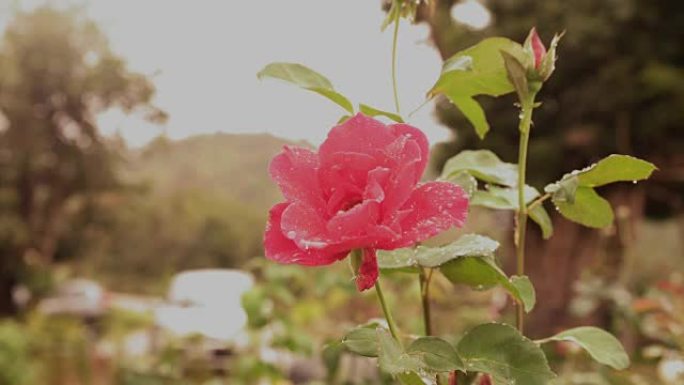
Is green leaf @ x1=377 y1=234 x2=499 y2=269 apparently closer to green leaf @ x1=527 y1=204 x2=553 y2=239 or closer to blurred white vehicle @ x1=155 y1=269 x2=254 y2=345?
green leaf @ x1=527 y1=204 x2=553 y2=239

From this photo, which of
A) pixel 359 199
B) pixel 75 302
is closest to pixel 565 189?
pixel 359 199

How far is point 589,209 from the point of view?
43 cm

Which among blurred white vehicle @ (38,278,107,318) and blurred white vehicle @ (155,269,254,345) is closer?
blurred white vehicle @ (155,269,254,345)

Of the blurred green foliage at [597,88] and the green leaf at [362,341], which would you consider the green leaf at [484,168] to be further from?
the blurred green foliage at [597,88]

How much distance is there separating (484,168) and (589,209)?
62mm

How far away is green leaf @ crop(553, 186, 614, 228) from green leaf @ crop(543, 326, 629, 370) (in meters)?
0.06

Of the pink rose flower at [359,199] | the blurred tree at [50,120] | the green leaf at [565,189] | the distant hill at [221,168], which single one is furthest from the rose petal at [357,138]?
the distant hill at [221,168]

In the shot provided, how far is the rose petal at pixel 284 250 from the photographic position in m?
0.31

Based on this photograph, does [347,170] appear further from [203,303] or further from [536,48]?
[203,303]

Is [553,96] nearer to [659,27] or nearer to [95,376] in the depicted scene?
[659,27]

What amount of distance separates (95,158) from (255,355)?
411 inches

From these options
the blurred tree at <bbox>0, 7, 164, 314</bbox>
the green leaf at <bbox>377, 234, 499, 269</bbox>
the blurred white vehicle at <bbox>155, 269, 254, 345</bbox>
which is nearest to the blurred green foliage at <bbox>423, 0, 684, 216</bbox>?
the blurred white vehicle at <bbox>155, 269, 254, 345</bbox>

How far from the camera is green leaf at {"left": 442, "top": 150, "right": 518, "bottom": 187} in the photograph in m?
0.45

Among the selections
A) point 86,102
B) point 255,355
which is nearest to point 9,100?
point 86,102
